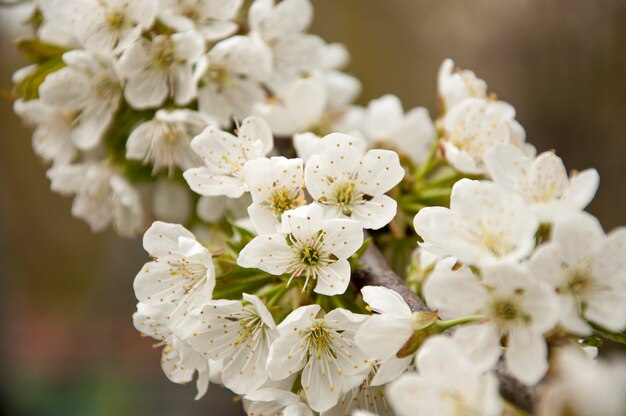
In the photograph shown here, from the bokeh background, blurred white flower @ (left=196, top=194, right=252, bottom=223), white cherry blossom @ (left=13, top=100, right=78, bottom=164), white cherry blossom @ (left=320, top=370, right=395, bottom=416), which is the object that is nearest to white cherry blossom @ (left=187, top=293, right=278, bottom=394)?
white cherry blossom @ (left=320, top=370, right=395, bottom=416)

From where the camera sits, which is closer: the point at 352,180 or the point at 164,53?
the point at 352,180

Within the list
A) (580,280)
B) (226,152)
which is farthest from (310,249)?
(580,280)

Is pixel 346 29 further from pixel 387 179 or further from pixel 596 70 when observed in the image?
pixel 387 179

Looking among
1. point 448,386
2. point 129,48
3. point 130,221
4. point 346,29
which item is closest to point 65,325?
point 346,29

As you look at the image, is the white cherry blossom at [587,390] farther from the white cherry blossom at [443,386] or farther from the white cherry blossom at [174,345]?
the white cherry blossom at [174,345]

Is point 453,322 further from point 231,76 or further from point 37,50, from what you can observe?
point 37,50
